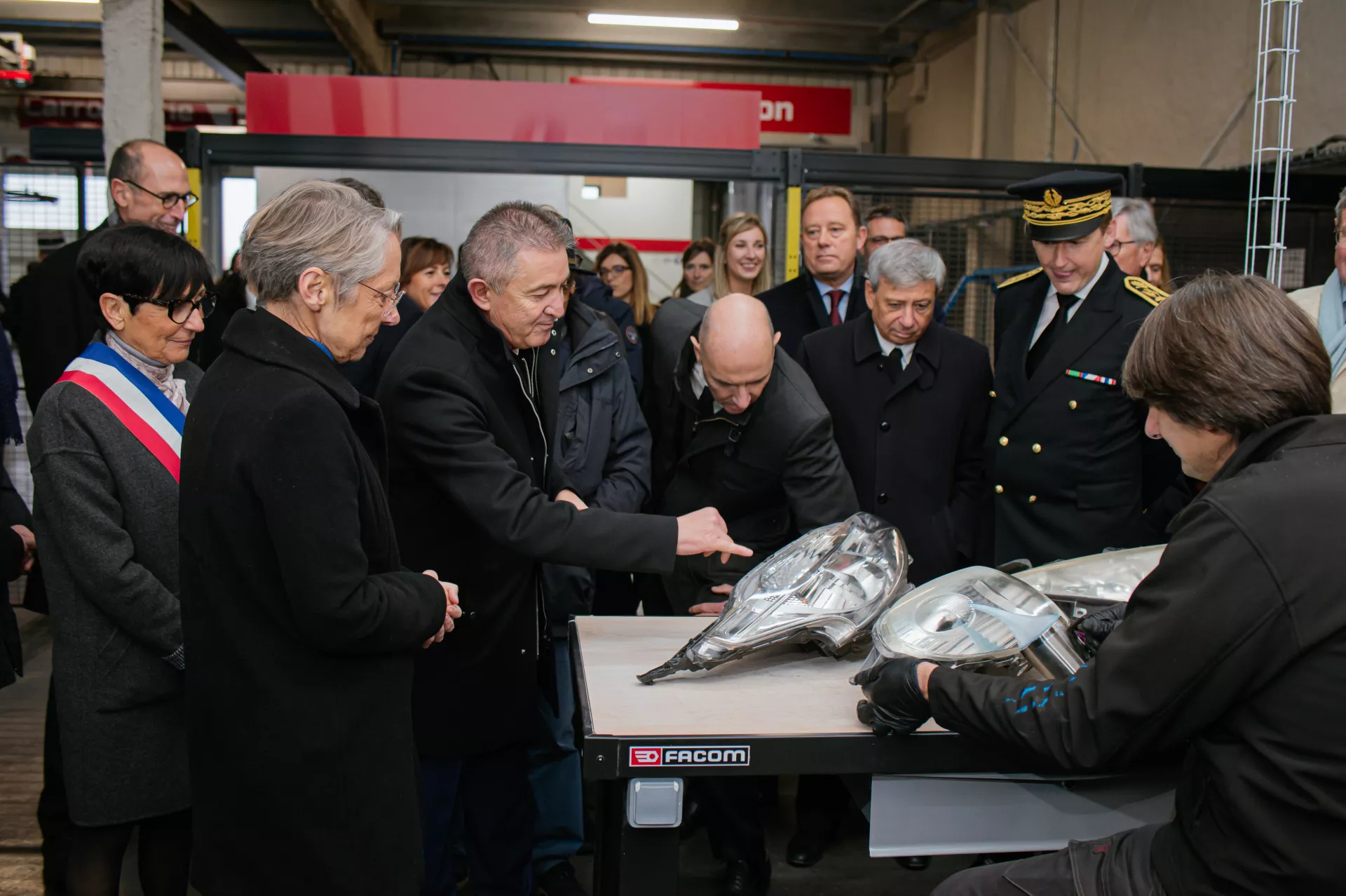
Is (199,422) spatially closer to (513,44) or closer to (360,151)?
(360,151)

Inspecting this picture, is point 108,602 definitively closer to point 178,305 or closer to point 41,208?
point 178,305

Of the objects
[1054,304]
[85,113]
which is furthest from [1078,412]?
[85,113]

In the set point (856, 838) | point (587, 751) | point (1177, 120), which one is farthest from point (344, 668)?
point (1177, 120)

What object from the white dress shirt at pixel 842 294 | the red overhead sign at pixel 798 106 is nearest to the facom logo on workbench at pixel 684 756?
the white dress shirt at pixel 842 294

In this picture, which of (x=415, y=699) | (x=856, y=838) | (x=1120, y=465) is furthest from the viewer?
(x=856, y=838)

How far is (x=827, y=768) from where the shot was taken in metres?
1.69

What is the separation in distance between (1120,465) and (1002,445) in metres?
0.29

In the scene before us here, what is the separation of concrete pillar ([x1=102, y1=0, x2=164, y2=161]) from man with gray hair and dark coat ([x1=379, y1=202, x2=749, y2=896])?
4117 mm

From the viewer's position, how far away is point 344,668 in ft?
5.20

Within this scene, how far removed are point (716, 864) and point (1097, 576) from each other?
4.82 feet

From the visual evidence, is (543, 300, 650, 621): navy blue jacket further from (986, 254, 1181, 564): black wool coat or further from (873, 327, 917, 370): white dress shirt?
(986, 254, 1181, 564): black wool coat

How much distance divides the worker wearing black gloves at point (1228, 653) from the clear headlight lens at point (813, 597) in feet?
1.40

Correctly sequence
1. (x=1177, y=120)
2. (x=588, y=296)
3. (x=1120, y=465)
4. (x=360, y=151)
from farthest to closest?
1. (x=1177, y=120)
2. (x=360, y=151)
3. (x=588, y=296)
4. (x=1120, y=465)

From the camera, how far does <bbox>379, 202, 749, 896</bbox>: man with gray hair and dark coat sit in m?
2.09
